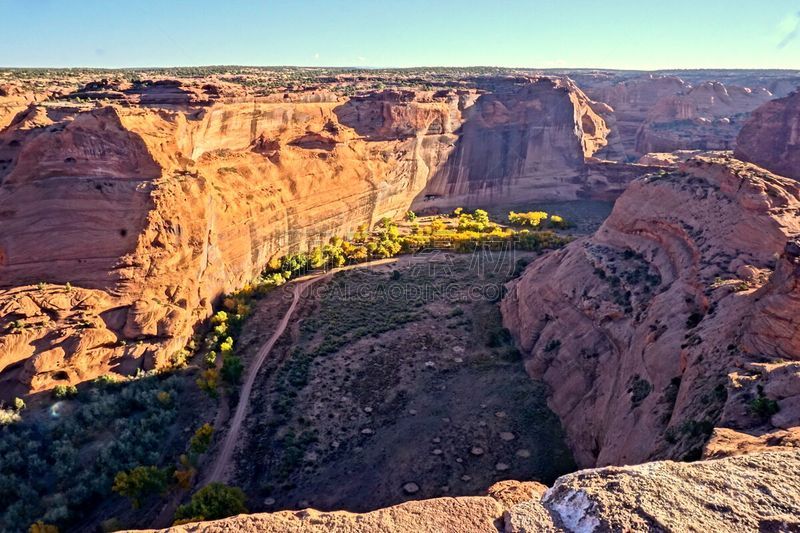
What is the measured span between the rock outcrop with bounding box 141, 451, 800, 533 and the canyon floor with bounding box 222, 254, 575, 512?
884cm

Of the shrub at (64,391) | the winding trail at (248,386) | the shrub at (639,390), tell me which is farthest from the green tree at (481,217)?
the shrub at (64,391)

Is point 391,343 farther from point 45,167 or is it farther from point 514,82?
point 514,82

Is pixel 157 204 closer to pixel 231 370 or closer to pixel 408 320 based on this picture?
pixel 231 370

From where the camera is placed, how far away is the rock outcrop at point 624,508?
8.74m

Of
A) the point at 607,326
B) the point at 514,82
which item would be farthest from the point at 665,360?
the point at 514,82

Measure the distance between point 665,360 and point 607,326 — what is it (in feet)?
18.9

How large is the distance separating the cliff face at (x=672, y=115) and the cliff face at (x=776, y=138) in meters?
23.7

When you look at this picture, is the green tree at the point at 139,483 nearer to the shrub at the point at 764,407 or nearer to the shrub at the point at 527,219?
the shrub at the point at 764,407

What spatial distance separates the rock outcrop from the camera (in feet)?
28.7

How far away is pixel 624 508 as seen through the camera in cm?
903

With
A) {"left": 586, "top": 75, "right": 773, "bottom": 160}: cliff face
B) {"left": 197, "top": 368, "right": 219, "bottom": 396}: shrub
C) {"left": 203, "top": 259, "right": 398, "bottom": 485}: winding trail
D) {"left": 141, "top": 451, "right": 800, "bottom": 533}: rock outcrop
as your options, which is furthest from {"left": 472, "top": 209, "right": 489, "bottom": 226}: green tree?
{"left": 141, "top": 451, "right": 800, "bottom": 533}: rock outcrop

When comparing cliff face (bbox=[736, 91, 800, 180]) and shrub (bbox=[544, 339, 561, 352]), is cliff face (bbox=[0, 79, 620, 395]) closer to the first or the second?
shrub (bbox=[544, 339, 561, 352])

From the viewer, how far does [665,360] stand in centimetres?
1881

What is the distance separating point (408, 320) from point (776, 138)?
4465 centimetres
